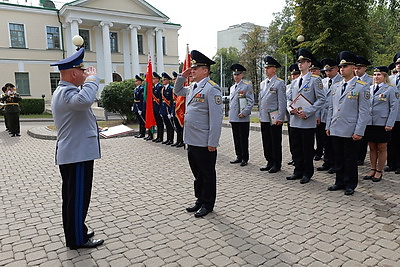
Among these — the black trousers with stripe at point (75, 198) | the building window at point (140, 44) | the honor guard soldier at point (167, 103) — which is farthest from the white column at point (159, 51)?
the black trousers with stripe at point (75, 198)

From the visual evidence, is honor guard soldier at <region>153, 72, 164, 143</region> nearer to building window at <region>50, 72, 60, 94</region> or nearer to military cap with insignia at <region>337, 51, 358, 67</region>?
military cap with insignia at <region>337, 51, 358, 67</region>

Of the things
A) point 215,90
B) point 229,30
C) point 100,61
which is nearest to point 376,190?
point 215,90

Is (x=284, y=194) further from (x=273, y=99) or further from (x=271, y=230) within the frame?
(x=273, y=99)

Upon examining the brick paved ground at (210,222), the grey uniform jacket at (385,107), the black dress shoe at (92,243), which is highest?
the grey uniform jacket at (385,107)

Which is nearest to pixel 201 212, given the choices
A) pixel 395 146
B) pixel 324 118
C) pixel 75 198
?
pixel 75 198

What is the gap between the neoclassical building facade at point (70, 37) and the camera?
2991 cm

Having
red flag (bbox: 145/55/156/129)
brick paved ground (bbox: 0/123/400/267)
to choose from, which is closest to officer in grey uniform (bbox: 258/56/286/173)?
brick paved ground (bbox: 0/123/400/267)

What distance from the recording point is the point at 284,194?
5.06 meters

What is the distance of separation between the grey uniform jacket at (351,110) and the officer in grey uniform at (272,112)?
1277mm

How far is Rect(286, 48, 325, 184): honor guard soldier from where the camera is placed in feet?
18.4

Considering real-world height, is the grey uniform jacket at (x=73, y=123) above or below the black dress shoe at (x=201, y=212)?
above

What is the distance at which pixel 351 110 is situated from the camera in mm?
5020

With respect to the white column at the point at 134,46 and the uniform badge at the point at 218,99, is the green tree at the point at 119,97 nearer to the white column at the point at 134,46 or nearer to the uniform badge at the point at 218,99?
the uniform badge at the point at 218,99

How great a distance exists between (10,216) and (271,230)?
11.5ft
